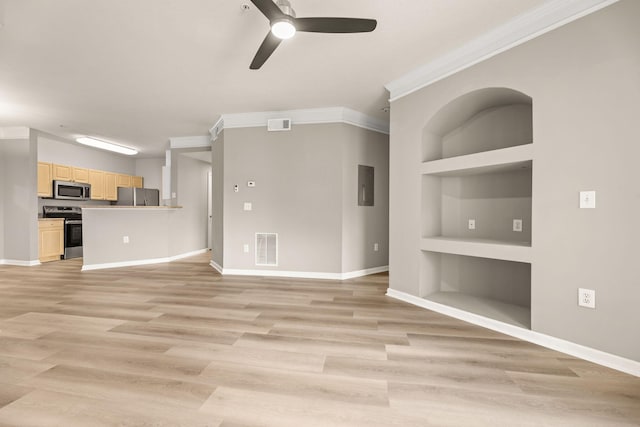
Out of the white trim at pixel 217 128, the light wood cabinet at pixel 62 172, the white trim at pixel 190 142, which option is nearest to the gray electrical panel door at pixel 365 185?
the white trim at pixel 217 128

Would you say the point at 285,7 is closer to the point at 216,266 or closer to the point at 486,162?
the point at 486,162

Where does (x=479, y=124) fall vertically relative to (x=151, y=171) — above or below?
below

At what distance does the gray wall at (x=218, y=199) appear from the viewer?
5.00 m

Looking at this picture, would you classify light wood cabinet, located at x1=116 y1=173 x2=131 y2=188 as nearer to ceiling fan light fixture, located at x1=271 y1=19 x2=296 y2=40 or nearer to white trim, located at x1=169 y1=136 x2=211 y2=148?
white trim, located at x1=169 y1=136 x2=211 y2=148

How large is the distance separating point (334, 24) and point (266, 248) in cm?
348

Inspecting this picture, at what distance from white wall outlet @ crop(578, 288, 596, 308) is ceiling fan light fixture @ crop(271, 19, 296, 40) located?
282cm

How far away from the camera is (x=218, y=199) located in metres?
5.15

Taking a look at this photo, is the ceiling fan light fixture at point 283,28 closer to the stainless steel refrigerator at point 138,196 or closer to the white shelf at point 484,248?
the white shelf at point 484,248

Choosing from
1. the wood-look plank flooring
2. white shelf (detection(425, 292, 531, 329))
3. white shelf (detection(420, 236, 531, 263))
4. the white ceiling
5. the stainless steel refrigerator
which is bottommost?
the wood-look plank flooring

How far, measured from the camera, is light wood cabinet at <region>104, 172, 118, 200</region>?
23.7 ft

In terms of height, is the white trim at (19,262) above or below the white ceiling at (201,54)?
below

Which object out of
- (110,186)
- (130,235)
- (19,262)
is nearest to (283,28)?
(130,235)

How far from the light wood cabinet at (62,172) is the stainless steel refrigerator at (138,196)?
1.02 meters

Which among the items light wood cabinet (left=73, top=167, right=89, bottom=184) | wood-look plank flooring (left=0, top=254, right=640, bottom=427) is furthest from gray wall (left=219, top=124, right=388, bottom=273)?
light wood cabinet (left=73, top=167, right=89, bottom=184)
